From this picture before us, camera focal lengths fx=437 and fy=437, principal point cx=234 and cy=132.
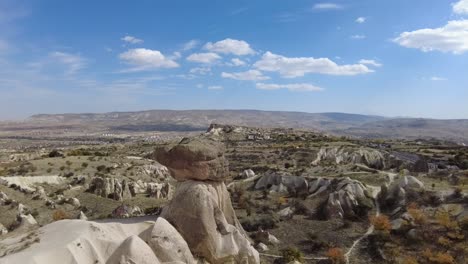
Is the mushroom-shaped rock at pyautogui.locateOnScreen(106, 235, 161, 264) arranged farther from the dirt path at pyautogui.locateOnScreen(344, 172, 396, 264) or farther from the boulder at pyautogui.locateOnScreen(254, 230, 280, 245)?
the dirt path at pyautogui.locateOnScreen(344, 172, 396, 264)

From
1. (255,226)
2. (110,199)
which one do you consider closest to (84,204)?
(110,199)

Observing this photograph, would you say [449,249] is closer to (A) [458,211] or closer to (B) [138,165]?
(A) [458,211]

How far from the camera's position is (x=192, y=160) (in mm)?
23031

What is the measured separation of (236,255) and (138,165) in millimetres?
41497

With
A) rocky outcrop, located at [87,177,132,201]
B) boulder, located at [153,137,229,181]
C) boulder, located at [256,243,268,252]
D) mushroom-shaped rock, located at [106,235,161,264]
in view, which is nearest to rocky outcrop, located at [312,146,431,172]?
rocky outcrop, located at [87,177,132,201]

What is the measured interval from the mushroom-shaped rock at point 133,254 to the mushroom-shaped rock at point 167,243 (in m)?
0.97

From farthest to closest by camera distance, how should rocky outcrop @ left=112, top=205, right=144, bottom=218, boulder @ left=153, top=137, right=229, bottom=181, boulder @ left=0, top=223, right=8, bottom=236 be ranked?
1. rocky outcrop @ left=112, top=205, right=144, bottom=218
2. boulder @ left=0, top=223, right=8, bottom=236
3. boulder @ left=153, top=137, right=229, bottom=181

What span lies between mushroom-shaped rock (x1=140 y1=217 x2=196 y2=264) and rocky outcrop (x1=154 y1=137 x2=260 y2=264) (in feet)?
4.21

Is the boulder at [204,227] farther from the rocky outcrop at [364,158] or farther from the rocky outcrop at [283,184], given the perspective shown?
the rocky outcrop at [364,158]

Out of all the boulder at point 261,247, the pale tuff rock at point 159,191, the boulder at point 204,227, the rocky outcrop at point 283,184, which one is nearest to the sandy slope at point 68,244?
→ the boulder at point 204,227

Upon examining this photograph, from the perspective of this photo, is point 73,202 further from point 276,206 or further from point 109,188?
point 276,206

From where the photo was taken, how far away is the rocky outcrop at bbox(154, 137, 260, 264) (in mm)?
21078

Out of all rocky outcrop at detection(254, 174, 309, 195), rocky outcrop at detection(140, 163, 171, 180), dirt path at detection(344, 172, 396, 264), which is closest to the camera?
dirt path at detection(344, 172, 396, 264)

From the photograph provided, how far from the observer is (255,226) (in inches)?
1444
